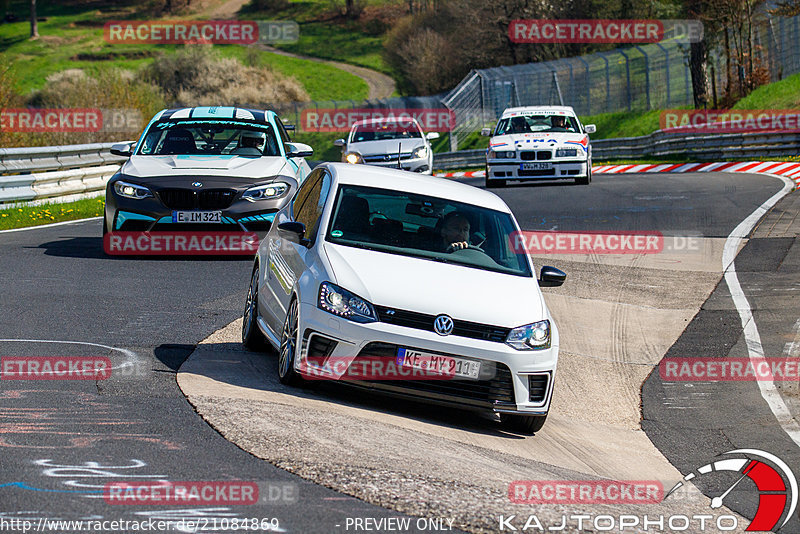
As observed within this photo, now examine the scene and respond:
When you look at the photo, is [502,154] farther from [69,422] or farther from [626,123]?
[626,123]

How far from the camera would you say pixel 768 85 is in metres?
36.1

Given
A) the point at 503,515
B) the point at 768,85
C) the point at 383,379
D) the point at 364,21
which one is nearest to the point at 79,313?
the point at 383,379

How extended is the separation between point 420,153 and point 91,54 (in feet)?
291

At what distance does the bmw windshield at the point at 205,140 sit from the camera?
14.2 m

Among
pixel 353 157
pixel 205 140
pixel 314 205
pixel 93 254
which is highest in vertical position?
pixel 314 205

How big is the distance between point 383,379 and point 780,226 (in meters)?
10.5

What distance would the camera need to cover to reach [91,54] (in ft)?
351

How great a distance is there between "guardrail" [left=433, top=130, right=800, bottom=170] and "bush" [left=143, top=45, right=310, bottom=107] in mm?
47998

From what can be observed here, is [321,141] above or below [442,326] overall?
below

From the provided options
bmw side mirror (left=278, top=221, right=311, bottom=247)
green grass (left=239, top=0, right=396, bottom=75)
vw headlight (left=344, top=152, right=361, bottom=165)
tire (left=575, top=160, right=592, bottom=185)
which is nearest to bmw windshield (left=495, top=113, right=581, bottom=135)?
tire (left=575, top=160, right=592, bottom=185)

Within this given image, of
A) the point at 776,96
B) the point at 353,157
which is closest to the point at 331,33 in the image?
the point at 776,96

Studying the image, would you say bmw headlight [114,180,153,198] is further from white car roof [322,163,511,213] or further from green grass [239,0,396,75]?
green grass [239,0,396,75]

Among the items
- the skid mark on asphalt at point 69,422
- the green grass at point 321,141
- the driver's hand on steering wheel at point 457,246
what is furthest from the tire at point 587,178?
the green grass at point 321,141

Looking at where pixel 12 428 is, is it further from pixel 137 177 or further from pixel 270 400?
pixel 137 177
